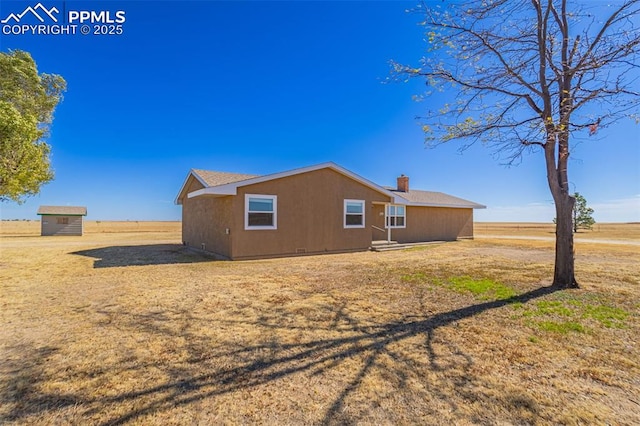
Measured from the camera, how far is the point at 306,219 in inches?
477

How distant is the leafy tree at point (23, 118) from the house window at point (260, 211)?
235 inches

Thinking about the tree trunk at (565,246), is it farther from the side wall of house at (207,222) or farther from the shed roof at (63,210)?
the shed roof at (63,210)

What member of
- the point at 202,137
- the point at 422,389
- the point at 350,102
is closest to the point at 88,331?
the point at 422,389

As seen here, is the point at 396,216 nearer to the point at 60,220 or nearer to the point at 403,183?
the point at 403,183

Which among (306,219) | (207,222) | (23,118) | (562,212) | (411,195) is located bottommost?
(207,222)

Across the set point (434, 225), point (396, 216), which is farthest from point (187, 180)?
point (434, 225)

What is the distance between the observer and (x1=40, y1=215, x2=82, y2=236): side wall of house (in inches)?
1001

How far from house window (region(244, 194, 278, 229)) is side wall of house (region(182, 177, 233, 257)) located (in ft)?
2.11

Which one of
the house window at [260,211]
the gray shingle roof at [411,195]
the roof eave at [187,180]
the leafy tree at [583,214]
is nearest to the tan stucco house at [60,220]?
the roof eave at [187,180]

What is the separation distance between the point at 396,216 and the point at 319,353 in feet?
48.7

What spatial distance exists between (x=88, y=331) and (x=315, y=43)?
11.7m

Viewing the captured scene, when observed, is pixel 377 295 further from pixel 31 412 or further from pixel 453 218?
pixel 453 218

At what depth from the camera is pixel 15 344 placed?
11.6ft

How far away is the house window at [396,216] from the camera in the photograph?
1688 cm
